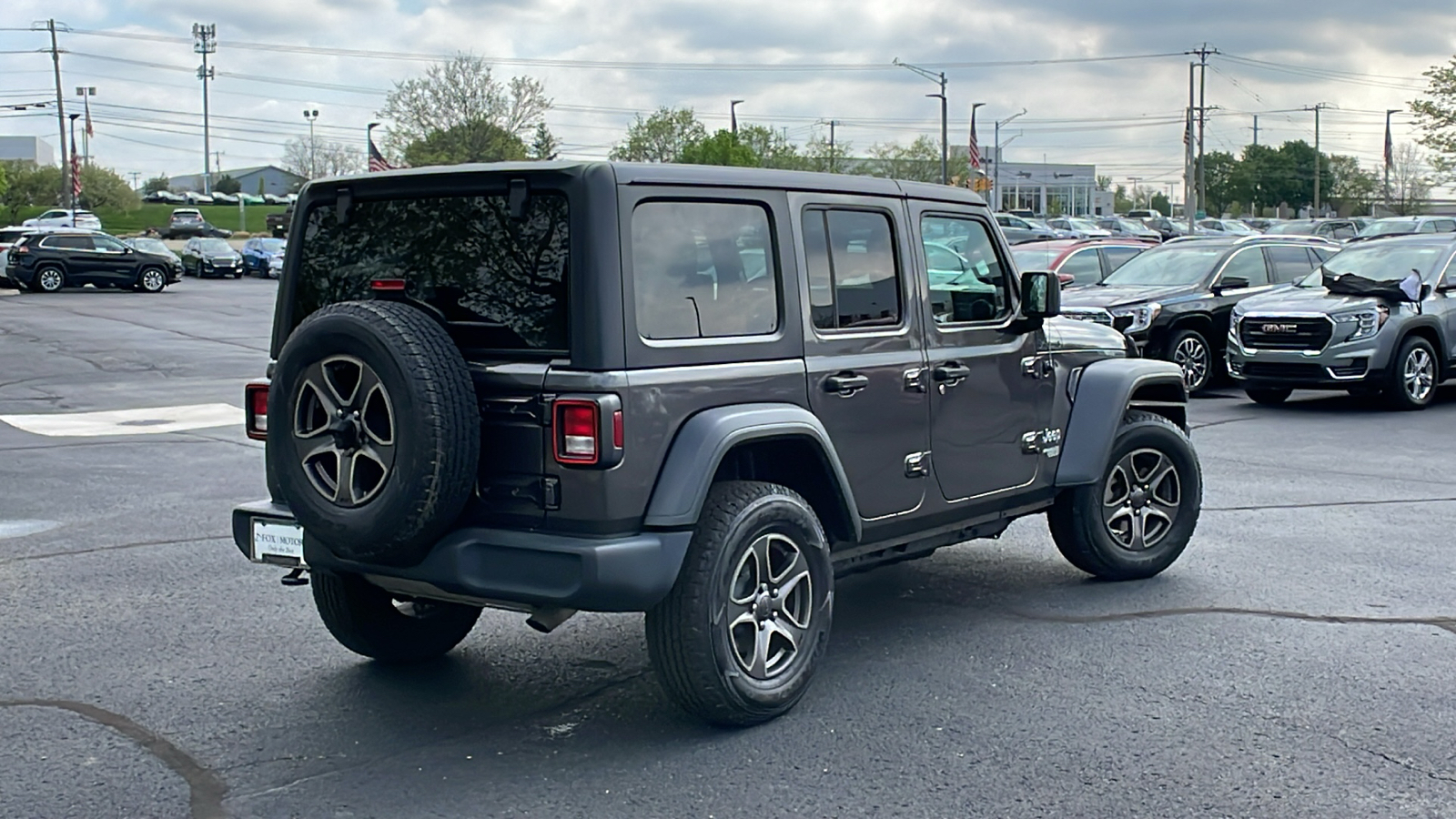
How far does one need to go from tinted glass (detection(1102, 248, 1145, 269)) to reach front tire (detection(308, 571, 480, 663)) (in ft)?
48.4

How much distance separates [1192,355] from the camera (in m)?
16.2

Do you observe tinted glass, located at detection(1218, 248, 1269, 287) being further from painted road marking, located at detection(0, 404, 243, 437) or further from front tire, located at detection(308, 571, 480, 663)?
front tire, located at detection(308, 571, 480, 663)

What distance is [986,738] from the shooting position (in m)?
4.95

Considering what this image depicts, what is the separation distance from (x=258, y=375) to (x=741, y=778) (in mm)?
14866

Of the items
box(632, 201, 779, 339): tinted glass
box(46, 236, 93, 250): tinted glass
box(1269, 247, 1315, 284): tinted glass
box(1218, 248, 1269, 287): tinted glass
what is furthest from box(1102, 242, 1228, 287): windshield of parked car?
box(46, 236, 93, 250): tinted glass

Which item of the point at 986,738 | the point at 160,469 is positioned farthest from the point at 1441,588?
the point at 160,469

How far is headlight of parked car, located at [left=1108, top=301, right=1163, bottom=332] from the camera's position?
15766 millimetres

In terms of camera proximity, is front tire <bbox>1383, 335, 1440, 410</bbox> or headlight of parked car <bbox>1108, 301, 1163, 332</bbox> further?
headlight of parked car <bbox>1108, 301, 1163, 332</bbox>

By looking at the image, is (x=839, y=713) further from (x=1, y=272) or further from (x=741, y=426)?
(x=1, y=272)

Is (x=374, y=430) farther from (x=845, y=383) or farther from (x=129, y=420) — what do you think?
(x=129, y=420)

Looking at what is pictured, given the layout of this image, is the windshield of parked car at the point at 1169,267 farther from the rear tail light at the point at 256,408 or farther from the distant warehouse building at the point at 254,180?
the distant warehouse building at the point at 254,180

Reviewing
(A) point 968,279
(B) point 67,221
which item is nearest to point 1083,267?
(A) point 968,279

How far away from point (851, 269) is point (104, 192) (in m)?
112

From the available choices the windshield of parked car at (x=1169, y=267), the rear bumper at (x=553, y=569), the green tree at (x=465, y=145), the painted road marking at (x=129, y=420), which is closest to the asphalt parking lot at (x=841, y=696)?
the rear bumper at (x=553, y=569)
